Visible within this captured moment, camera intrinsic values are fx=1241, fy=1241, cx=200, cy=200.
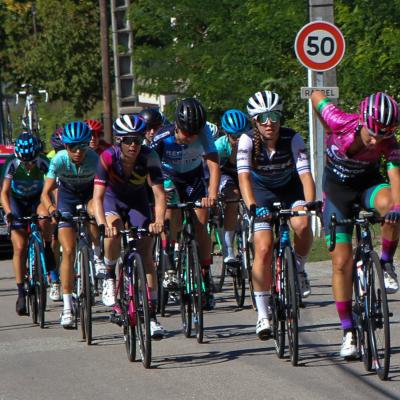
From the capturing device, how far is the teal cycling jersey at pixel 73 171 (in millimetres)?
11922

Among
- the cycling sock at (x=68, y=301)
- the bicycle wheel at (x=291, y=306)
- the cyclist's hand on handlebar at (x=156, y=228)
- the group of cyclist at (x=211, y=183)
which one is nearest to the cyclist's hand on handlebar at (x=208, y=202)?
the group of cyclist at (x=211, y=183)

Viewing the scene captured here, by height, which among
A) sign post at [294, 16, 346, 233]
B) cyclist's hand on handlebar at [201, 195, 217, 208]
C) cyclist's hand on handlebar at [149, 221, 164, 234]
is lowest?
cyclist's hand on handlebar at [149, 221, 164, 234]

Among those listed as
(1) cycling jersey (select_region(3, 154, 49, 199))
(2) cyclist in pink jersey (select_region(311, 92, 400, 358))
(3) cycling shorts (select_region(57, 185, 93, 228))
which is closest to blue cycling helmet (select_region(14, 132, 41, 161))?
(1) cycling jersey (select_region(3, 154, 49, 199))

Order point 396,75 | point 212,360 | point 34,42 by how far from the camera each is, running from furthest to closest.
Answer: point 34,42 < point 396,75 < point 212,360

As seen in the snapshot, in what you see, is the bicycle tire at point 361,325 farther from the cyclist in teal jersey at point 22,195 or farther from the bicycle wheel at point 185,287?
the cyclist in teal jersey at point 22,195

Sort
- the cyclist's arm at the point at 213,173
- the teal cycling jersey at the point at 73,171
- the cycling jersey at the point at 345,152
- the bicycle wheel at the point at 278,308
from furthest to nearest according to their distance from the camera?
the teal cycling jersey at the point at 73,171 → the cyclist's arm at the point at 213,173 → the bicycle wheel at the point at 278,308 → the cycling jersey at the point at 345,152

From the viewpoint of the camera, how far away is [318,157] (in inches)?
707

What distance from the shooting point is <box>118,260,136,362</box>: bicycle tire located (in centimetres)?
935

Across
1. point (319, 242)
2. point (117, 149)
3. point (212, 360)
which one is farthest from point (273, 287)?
point (319, 242)

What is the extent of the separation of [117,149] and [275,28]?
39.5ft

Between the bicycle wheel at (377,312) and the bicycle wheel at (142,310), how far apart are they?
1623 mm

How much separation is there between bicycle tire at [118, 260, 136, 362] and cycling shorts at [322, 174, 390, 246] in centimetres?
161

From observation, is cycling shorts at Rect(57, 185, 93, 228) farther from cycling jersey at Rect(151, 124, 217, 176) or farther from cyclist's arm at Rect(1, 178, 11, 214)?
cycling jersey at Rect(151, 124, 217, 176)

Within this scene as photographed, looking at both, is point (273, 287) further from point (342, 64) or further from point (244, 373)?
point (342, 64)
